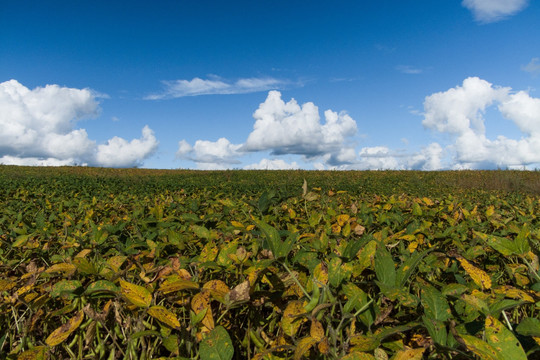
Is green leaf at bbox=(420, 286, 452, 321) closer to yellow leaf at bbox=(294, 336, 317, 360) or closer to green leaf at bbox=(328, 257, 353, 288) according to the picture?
green leaf at bbox=(328, 257, 353, 288)

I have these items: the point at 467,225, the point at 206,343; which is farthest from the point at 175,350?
the point at 467,225

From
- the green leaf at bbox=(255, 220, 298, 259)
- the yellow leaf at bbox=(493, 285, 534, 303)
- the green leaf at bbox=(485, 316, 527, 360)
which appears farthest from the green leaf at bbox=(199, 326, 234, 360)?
the yellow leaf at bbox=(493, 285, 534, 303)

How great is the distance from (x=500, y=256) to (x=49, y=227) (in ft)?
8.28

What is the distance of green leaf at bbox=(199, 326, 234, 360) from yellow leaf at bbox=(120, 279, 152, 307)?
0.21 metres

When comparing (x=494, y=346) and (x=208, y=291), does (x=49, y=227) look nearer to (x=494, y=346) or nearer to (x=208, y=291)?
(x=208, y=291)

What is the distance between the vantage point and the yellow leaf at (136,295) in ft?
3.26

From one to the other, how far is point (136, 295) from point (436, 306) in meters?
0.82

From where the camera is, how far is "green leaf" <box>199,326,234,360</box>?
35.1 inches

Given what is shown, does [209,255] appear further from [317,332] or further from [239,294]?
[317,332]

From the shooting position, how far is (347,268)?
990mm

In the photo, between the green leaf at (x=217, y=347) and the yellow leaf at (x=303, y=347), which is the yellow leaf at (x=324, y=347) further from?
the green leaf at (x=217, y=347)

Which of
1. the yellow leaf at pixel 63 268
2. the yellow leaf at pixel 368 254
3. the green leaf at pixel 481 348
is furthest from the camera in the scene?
the yellow leaf at pixel 63 268

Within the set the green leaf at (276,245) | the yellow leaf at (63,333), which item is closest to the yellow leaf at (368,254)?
the green leaf at (276,245)

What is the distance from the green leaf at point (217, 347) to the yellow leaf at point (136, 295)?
0.70 ft
